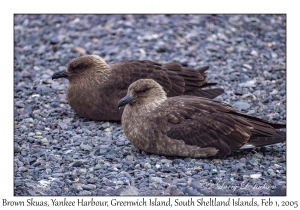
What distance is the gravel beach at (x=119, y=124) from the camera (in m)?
6.54

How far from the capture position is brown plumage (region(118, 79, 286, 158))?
23.2 ft

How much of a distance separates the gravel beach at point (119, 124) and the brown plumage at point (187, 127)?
0.55 ft

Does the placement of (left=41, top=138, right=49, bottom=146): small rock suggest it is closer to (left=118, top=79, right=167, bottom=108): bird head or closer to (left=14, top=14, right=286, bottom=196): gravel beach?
(left=14, top=14, right=286, bottom=196): gravel beach

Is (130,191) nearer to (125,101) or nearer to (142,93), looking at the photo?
(125,101)

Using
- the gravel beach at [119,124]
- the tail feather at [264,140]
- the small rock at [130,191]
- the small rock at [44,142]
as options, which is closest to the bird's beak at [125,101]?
the gravel beach at [119,124]

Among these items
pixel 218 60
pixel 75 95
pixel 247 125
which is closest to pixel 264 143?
pixel 247 125

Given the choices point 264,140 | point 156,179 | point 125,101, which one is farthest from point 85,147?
point 264,140

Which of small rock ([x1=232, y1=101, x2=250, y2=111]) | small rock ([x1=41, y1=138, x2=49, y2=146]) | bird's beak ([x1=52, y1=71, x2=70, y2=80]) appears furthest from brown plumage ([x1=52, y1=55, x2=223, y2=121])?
small rock ([x1=41, y1=138, x2=49, y2=146])

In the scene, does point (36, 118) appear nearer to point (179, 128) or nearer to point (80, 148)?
point (80, 148)

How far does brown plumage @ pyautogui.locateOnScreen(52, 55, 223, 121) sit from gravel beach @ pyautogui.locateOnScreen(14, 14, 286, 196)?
0.22 metres

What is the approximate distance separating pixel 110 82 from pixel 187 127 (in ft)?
6.04

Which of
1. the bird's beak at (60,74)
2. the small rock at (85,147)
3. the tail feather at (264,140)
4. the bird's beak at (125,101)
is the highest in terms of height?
the bird's beak at (60,74)

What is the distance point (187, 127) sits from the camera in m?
7.13

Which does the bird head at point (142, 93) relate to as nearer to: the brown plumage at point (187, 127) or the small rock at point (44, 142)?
the brown plumage at point (187, 127)
